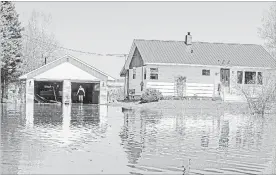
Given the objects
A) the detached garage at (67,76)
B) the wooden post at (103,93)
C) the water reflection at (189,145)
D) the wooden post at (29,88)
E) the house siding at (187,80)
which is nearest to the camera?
the water reflection at (189,145)

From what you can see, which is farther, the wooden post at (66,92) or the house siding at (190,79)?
the wooden post at (66,92)

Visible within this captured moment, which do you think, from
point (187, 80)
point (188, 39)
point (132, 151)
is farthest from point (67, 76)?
point (132, 151)

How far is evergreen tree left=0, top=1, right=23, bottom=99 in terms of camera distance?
1827 inches

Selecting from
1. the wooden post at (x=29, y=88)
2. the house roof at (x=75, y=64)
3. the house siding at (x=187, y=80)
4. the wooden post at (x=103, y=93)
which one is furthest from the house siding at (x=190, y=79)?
the wooden post at (x=29, y=88)

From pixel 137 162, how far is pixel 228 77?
120 ft

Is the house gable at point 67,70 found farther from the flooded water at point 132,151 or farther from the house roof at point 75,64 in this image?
the flooded water at point 132,151

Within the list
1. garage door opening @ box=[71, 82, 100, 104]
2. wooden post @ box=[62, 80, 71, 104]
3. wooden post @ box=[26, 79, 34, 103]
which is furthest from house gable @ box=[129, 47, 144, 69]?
wooden post @ box=[26, 79, 34, 103]

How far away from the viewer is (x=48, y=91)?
5300cm

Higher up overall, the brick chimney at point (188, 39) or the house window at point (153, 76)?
the brick chimney at point (188, 39)

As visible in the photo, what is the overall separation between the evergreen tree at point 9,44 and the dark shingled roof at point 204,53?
1217 centimetres

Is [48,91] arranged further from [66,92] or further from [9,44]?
[9,44]

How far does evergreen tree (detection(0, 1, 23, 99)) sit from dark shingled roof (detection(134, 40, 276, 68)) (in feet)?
39.9

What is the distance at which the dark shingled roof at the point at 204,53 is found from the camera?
149 feet

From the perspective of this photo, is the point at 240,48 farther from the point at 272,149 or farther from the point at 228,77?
the point at 272,149
